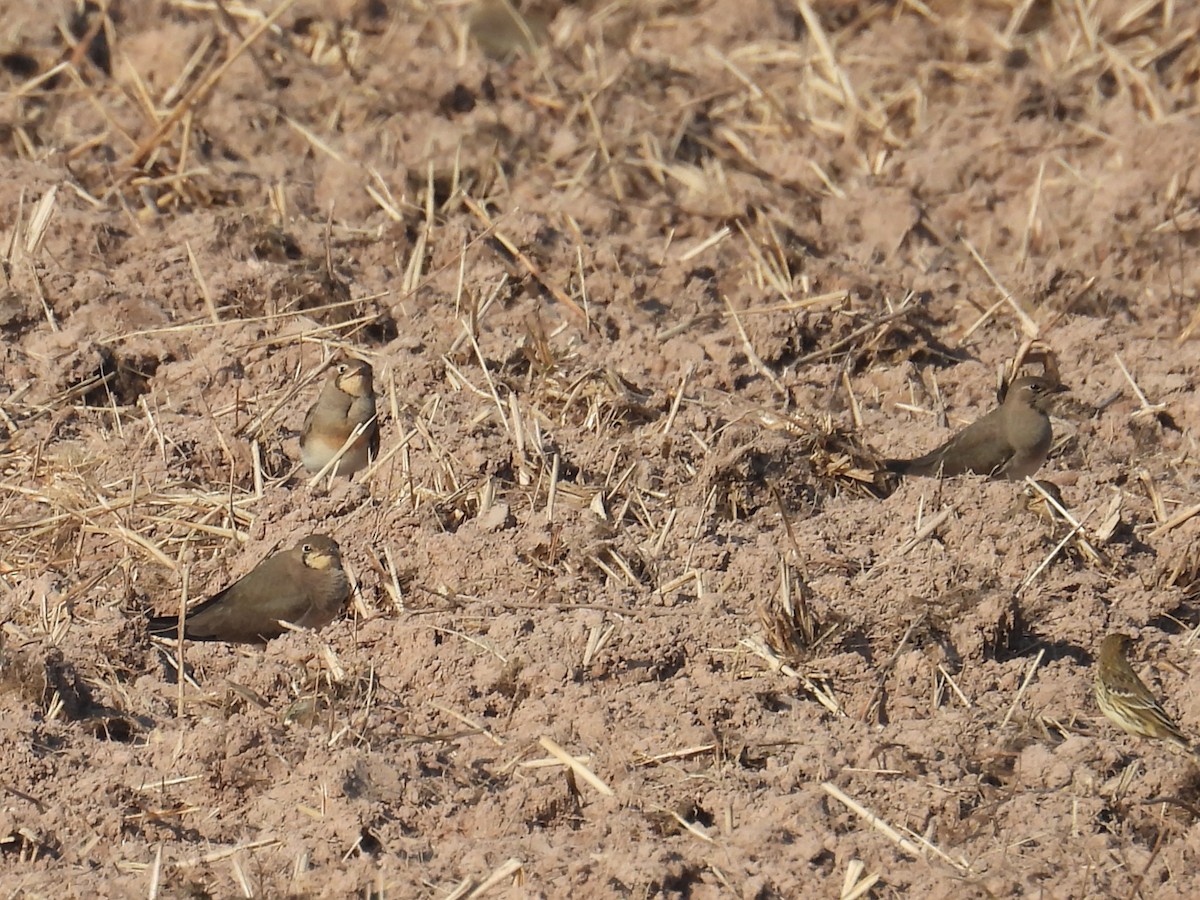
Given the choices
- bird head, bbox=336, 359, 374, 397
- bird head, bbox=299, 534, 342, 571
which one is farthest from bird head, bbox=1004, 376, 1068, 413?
bird head, bbox=299, 534, 342, 571

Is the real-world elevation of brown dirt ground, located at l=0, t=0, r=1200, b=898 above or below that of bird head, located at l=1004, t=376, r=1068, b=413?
above

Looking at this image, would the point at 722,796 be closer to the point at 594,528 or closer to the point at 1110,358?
the point at 594,528

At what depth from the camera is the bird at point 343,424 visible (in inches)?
296

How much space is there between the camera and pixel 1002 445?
7875 mm

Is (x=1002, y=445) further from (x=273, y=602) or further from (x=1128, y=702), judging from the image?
(x=273, y=602)

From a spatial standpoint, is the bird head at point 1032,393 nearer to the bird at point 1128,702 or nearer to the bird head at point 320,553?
the bird at point 1128,702

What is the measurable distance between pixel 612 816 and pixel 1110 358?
4395mm

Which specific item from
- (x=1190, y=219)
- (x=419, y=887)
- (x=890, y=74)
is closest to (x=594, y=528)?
(x=419, y=887)

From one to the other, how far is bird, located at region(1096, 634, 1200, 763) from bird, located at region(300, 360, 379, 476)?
3117mm

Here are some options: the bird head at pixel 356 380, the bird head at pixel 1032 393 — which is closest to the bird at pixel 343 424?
the bird head at pixel 356 380

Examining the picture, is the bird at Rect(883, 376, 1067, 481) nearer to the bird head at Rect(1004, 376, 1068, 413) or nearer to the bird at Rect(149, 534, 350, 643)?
the bird head at Rect(1004, 376, 1068, 413)

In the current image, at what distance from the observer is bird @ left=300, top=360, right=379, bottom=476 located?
7.51 meters

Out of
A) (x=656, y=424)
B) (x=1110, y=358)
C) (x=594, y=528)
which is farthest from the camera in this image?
(x=1110, y=358)

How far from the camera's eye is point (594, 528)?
7180 mm
